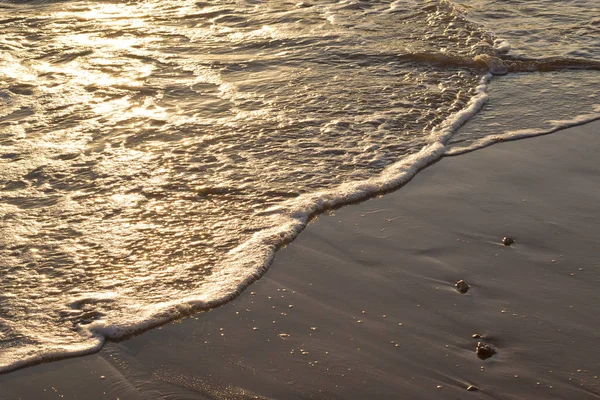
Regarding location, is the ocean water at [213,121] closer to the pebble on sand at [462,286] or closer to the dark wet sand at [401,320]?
the dark wet sand at [401,320]

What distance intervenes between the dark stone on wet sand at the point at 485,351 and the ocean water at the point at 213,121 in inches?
45.9

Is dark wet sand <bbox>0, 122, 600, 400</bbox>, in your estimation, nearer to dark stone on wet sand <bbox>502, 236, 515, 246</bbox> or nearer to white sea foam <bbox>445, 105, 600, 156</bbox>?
dark stone on wet sand <bbox>502, 236, 515, 246</bbox>

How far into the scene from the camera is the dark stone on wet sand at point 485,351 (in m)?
3.13

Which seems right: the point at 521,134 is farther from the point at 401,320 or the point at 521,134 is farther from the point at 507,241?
the point at 401,320

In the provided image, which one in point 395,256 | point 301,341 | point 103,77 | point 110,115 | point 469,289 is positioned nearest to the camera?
point 301,341

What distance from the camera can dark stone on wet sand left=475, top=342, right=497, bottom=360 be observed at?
3127 millimetres

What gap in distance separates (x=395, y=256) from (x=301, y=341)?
83 cm

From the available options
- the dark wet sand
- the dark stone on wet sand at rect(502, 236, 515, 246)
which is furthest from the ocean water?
the dark stone on wet sand at rect(502, 236, 515, 246)

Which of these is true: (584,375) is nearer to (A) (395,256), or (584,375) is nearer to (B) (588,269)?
(B) (588,269)

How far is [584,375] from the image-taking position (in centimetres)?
300

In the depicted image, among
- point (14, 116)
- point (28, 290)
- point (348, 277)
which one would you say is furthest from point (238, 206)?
point (14, 116)

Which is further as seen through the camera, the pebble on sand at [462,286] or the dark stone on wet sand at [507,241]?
the dark stone on wet sand at [507,241]

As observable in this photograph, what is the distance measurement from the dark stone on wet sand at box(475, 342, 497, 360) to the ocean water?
1.16 meters

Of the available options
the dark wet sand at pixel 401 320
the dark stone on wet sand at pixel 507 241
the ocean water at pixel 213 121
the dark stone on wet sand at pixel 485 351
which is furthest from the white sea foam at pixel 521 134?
the dark stone on wet sand at pixel 485 351
